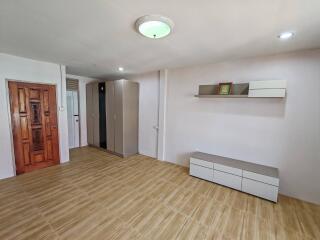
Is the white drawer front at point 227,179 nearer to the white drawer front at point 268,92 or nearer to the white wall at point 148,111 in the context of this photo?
the white drawer front at point 268,92

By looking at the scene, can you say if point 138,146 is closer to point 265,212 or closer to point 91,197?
point 91,197

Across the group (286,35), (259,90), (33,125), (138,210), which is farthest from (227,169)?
(33,125)

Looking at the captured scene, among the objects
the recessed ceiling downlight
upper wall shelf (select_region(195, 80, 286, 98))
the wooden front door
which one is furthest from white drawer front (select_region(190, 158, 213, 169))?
the wooden front door

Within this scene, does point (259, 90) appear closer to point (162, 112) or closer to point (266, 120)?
point (266, 120)

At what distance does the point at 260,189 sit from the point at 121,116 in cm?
346

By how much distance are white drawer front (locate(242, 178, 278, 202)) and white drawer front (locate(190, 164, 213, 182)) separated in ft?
1.97

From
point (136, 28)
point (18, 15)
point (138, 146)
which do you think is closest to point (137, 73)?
point (138, 146)

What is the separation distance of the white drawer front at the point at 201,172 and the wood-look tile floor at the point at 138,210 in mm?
133

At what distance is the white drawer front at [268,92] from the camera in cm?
243

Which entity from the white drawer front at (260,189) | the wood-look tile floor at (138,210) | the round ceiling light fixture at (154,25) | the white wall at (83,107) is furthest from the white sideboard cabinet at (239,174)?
the white wall at (83,107)

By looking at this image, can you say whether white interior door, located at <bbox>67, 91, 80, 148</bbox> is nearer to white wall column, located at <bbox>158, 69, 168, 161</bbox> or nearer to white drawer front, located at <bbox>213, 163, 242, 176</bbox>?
white wall column, located at <bbox>158, 69, 168, 161</bbox>

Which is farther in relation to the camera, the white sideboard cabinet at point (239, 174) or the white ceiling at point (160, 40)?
the white sideboard cabinet at point (239, 174)

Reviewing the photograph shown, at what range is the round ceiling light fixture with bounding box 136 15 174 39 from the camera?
1.55m

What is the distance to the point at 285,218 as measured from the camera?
210 centimetres
